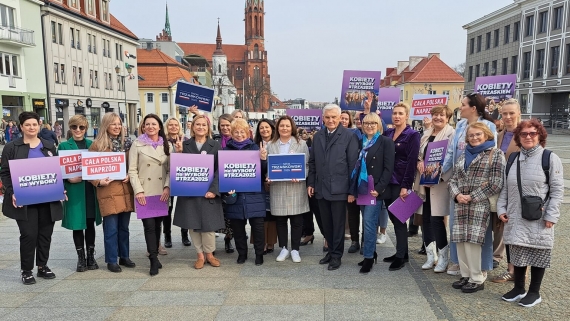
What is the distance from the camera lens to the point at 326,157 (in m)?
5.52

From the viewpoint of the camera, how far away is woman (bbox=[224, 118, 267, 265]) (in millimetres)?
5785

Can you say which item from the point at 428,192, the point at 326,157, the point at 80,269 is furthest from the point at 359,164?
the point at 80,269

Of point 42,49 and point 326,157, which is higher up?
point 42,49

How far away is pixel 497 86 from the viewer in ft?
23.5

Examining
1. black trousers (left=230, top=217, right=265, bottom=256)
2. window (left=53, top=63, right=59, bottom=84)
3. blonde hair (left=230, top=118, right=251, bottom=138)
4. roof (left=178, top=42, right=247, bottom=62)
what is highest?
roof (left=178, top=42, right=247, bottom=62)

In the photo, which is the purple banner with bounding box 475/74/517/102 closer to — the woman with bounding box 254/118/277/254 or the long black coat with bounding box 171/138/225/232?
the woman with bounding box 254/118/277/254

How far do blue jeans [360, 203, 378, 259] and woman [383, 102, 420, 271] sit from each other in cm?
21

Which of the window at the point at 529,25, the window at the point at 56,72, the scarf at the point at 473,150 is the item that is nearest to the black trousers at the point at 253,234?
the scarf at the point at 473,150

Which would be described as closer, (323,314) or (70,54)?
(323,314)

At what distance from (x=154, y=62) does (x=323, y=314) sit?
6918 centimetres

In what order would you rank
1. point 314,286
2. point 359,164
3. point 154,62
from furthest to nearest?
point 154,62, point 359,164, point 314,286

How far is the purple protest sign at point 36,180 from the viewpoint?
16.4 ft

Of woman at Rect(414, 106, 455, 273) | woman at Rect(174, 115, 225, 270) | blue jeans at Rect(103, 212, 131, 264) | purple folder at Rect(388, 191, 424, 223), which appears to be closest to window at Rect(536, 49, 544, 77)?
woman at Rect(414, 106, 455, 273)

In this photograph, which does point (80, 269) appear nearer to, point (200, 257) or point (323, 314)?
point (200, 257)
